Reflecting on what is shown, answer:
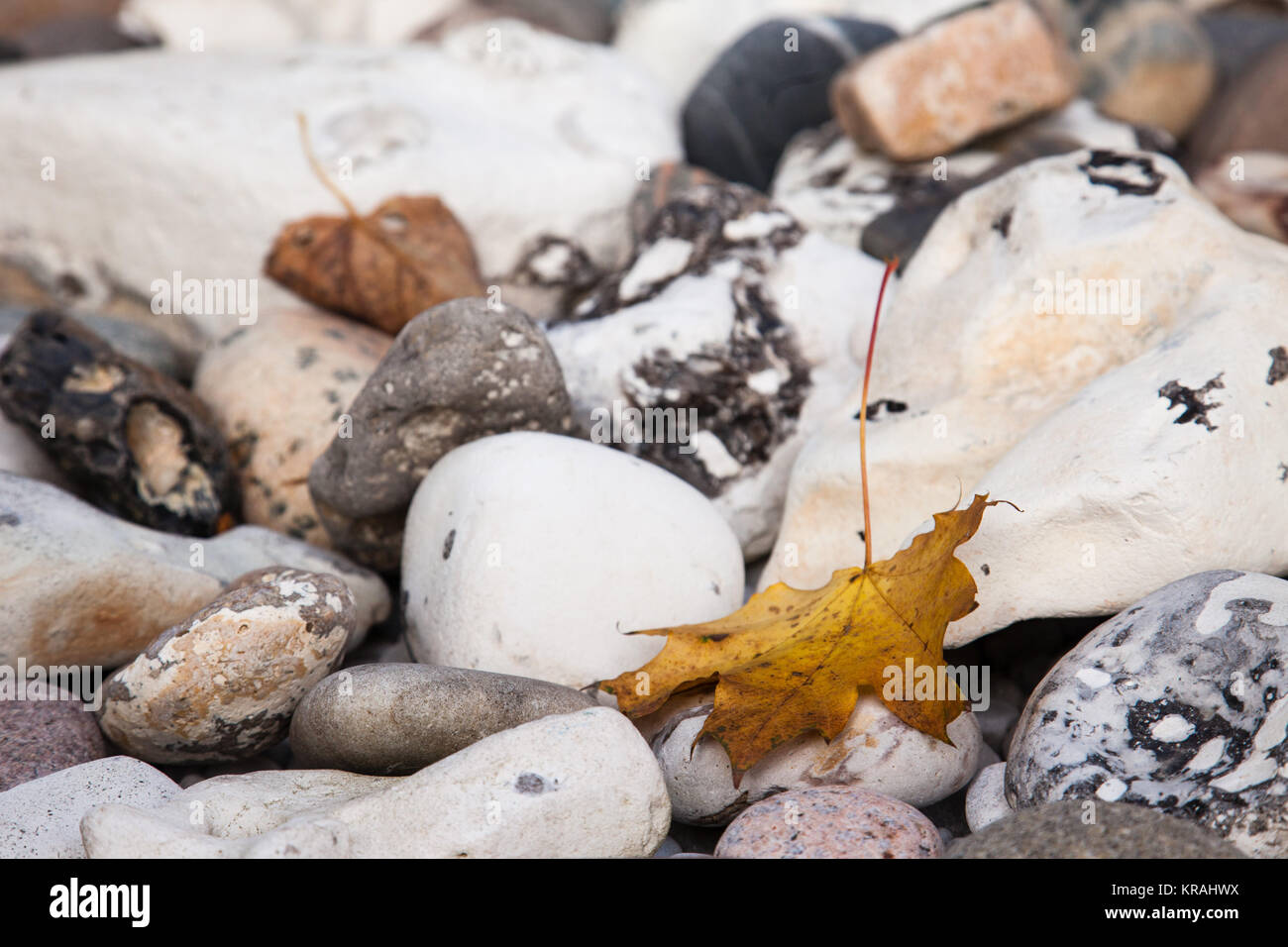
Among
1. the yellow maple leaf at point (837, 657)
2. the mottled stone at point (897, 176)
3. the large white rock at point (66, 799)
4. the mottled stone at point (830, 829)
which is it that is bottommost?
the large white rock at point (66, 799)

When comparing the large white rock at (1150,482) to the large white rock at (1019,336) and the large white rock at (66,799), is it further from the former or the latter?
the large white rock at (66,799)

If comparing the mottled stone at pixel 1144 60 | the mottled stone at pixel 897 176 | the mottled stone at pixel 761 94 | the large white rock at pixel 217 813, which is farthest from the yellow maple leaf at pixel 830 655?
the mottled stone at pixel 1144 60

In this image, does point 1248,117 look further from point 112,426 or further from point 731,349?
point 112,426

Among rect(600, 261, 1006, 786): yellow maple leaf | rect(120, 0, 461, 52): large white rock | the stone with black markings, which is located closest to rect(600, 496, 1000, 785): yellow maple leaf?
rect(600, 261, 1006, 786): yellow maple leaf

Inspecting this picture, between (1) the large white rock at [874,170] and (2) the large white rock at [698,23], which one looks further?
(2) the large white rock at [698,23]

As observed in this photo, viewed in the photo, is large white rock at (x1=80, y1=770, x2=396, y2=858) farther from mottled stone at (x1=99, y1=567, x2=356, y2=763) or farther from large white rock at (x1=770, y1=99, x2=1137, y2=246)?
large white rock at (x1=770, y1=99, x2=1137, y2=246)

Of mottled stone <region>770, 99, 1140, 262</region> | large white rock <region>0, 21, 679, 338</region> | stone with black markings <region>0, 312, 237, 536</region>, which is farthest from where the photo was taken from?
large white rock <region>0, 21, 679, 338</region>

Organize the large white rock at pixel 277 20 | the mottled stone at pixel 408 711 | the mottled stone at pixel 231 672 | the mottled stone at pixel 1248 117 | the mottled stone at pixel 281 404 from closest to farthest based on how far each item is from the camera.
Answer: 1. the mottled stone at pixel 408 711
2. the mottled stone at pixel 231 672
3. the mottled stone at pixel 281 404
4. the mottled stone at pixel 1248 117
5. the large white rock at pixel 277 20
